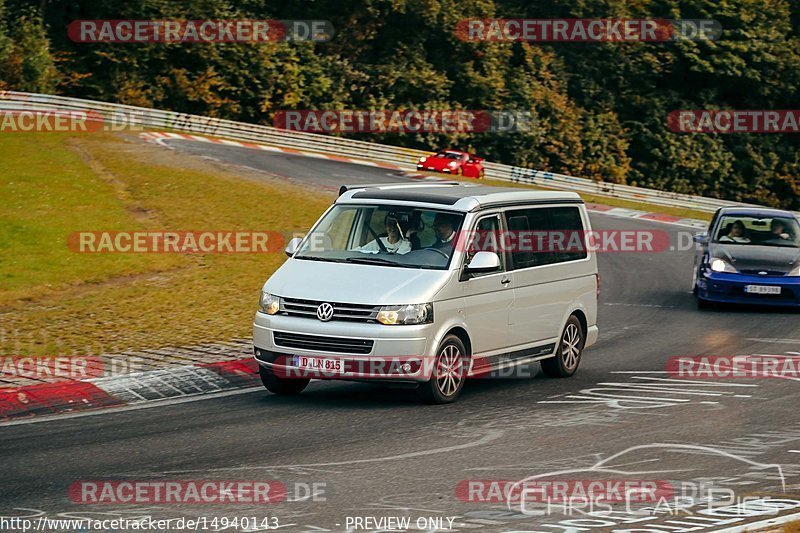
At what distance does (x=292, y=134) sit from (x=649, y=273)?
25958 mm

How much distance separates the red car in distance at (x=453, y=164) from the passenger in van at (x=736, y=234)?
2592cm

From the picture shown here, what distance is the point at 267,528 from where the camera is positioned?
24.7 ft

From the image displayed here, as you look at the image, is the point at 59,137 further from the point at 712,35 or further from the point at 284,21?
the point at 712,35

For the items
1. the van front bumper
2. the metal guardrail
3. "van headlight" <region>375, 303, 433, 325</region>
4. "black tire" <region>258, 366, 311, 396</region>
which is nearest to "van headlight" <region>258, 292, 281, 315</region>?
the van front bumper

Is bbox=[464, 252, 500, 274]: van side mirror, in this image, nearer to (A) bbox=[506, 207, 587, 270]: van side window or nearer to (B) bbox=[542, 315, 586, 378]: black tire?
(A) bbox=[506, 207, 587, 270]: van side window

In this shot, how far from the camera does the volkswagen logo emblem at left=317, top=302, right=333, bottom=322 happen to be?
11625mm

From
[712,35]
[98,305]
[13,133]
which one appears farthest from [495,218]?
[712,35]

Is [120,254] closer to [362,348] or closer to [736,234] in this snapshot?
[736,234]

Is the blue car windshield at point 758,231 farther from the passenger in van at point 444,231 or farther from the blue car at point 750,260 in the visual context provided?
the passenger in van at point 444,231

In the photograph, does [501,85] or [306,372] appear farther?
[501,85]

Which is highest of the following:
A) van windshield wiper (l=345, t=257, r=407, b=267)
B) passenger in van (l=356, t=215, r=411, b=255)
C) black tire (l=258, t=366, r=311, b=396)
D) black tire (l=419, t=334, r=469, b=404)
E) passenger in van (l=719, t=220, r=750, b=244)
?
passenger in van (l=356, t=215, r=411, b=255)

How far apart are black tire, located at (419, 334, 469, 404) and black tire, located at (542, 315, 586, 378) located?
6.80 ft

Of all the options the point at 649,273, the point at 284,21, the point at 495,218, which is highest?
the point at 284,21

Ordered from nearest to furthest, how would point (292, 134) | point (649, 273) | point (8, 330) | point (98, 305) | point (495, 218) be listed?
point (495, 218) < point (8, 330) < point (98, 305) < point (649, 273) < point (292, 134)
